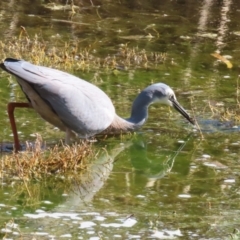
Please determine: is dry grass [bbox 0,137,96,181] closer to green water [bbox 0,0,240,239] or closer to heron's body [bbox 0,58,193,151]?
green water [bbox 0,0,240,239]

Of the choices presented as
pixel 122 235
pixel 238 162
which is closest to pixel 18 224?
pixel 122 235

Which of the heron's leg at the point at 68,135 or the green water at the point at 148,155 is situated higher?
the heron's leg at the point at 68,135

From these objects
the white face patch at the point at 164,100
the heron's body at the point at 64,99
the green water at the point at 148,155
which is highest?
the heron's body at the point at 64,99

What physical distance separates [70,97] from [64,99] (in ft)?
0.21

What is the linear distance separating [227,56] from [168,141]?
3841mm

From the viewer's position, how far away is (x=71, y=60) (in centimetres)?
1055

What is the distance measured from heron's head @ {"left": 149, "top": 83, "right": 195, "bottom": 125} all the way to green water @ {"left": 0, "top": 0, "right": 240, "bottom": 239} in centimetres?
14

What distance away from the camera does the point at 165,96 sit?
8.49m

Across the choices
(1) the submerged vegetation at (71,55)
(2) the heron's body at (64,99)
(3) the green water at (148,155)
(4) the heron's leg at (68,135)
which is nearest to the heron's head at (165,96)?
(3) the green water at (148,155)

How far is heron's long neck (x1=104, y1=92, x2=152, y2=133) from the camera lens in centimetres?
813

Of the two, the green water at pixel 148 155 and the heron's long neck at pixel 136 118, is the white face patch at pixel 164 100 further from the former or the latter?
the green water at pixel 148 155

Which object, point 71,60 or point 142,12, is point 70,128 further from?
point 142,12

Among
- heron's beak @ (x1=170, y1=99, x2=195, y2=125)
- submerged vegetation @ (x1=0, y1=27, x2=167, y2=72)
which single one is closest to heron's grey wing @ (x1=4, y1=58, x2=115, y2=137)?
heron's beak @ (x1=170, y1=99, x2=195, y2=125)

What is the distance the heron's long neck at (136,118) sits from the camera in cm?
813
